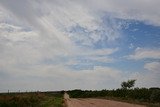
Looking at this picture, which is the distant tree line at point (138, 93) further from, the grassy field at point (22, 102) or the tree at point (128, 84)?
the grassy field at point (22, 102)

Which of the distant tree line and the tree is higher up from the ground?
the tree

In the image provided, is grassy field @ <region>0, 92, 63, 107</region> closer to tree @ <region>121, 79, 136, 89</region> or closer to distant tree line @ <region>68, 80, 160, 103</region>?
distant tree line @ <region>68, 80, 160, 103</region>

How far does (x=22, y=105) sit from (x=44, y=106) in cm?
263

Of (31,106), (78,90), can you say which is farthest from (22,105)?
(78,90)

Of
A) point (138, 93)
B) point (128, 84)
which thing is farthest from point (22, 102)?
point (128, 84)

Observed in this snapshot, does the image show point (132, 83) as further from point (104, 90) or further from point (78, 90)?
→ point (78, 90)

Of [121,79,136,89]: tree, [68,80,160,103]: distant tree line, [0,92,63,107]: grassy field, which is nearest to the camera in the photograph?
[0,92,63,107]: grassy field

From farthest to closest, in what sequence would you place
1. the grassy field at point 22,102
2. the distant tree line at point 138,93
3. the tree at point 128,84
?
the tree at point 128,84, the distant tree line at point 138,93, the grassy field at point 22,102

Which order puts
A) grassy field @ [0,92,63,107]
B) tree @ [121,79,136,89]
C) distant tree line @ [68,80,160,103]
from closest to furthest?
grassy field @ [0,92,63,107]
distant tree line @ [68,80,160,103]
tree @ [121,79,136,89]

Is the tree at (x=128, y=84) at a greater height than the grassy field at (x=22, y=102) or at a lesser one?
greater

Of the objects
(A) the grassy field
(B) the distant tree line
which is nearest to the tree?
(B) the distant tree line

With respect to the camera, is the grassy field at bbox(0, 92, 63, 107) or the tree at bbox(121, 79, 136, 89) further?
the tree at bbox(121, 79, 136, 89)

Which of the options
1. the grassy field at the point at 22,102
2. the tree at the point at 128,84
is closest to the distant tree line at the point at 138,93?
the tree at the point at 128,84

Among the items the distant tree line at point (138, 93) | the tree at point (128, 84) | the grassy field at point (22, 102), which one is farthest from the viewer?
the tree at point (128, 84)
